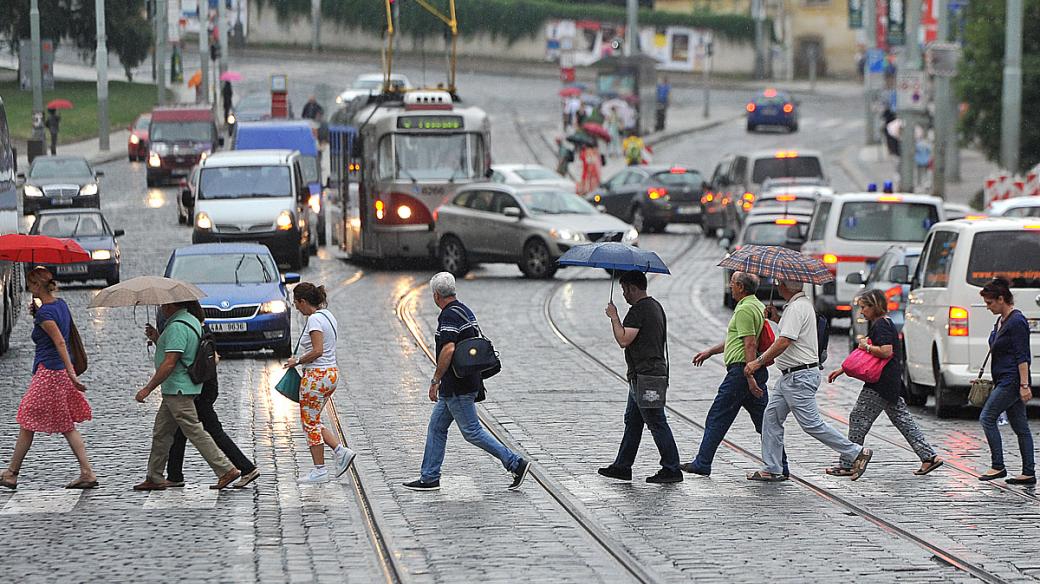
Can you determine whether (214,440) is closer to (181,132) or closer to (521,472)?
(521,472)

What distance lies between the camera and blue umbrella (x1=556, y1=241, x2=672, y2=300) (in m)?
13.3

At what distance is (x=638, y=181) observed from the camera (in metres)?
44.6

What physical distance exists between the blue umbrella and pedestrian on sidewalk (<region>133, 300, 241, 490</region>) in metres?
2.73

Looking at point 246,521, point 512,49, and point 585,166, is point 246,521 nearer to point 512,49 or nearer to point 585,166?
point 585,166

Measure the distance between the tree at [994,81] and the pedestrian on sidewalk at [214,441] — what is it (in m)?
33.8

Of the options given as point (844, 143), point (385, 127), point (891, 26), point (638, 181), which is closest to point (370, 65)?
point (844, 143)

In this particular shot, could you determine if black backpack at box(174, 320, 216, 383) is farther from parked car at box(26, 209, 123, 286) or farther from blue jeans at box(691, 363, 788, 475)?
parked car at box(26, 209, 123, 286)

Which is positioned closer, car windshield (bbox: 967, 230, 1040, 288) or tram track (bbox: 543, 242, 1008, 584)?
tram track (bbox: 543, 242, 1008, 584)

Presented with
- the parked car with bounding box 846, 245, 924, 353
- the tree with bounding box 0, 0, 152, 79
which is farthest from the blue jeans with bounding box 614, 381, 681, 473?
the tree with bounding box 0, 0, 152, 79

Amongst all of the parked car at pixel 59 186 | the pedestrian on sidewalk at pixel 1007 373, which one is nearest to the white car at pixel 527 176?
the parked car at pixel 59 186

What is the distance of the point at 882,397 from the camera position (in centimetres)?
1398

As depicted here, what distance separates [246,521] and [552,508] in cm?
194

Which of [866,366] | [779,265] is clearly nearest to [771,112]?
[866,366]

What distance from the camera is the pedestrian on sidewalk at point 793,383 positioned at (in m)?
13.2
